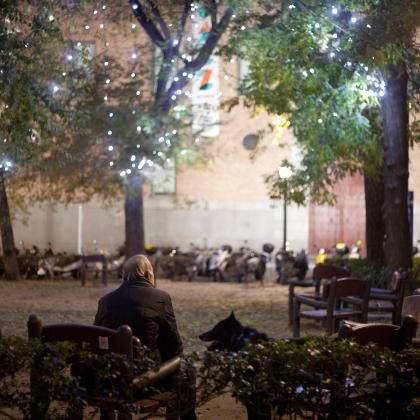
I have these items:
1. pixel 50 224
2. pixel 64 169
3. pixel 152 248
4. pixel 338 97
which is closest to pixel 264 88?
pixel 338 97

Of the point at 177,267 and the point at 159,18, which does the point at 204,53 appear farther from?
the point at 177,267

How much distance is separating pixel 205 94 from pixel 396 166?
12.5 metres

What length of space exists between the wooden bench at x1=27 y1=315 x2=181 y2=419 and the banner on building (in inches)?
718

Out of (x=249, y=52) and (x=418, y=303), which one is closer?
(x=418, y=303)

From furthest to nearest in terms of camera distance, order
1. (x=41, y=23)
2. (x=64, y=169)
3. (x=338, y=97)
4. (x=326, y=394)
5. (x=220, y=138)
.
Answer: (x=220, y=138) → (x=64, y=169) → (x=338, y=97) → (x=41, y=23) → (x=326, y=394)

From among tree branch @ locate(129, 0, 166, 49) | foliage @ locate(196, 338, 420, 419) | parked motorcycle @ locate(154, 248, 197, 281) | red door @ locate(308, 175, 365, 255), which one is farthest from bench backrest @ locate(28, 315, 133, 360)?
red door @ locate(308, 175, 365, 255)

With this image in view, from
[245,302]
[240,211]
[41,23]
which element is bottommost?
[245,302]

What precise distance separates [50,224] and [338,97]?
17945 millimetres

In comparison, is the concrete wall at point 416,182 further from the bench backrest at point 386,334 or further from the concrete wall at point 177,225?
the bench backrest at point 386,334

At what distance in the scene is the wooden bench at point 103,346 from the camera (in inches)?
207

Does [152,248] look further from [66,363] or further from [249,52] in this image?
[66,363]

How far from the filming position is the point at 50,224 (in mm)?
31219

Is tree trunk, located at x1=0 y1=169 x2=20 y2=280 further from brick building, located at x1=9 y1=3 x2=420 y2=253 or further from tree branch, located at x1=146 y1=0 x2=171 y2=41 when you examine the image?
brick building, located at x1=9 y1=3 x2=420 y2=253

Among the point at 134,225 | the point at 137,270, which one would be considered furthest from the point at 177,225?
the point at 137,270
